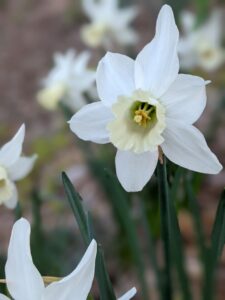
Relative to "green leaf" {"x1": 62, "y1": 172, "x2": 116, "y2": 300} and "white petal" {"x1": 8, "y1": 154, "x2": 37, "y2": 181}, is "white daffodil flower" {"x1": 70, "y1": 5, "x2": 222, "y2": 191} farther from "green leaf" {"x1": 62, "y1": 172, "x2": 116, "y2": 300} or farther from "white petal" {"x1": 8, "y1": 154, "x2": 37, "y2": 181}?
"white petal" {"x1": 8, "y1": 154, "x2": 37, "y2": 181}

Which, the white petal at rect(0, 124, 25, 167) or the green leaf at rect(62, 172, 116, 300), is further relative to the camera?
the white petal at rect(0, 124, 25, 167)

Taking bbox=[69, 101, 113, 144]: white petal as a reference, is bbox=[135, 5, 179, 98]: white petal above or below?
above

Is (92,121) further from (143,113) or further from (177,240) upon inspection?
(177,240)

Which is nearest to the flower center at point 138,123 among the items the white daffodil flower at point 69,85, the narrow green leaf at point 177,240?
the narrow green leaf at point 177,240

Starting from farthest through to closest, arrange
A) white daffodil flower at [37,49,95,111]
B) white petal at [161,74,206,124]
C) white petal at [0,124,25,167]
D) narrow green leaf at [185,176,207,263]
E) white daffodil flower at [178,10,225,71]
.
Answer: white daffodil flower at [178,10,225,71] < white daffodil flower at [37,49,95,111] < narrow green leaf at [185,176,207,263] < white petal at [0,124,25,167] < white petal at [161,74,206,124]

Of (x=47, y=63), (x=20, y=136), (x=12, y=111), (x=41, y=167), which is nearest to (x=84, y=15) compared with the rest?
(x=47, y=63)

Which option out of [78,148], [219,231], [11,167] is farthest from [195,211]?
[78,148]

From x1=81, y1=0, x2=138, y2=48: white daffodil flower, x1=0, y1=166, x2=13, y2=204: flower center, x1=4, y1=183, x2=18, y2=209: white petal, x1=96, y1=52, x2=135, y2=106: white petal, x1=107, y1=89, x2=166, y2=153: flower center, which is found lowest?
x1=81, y1=0, x2=138, y2=48: white daffodil flower

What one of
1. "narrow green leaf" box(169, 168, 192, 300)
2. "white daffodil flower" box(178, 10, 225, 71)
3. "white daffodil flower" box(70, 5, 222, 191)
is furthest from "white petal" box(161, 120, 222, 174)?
"white daffodil flower" box(178, 10, 225, 71)

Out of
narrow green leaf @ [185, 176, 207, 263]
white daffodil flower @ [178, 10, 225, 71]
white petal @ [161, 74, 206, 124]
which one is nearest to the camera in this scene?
white petal @ [161, 74, 206, 124]
